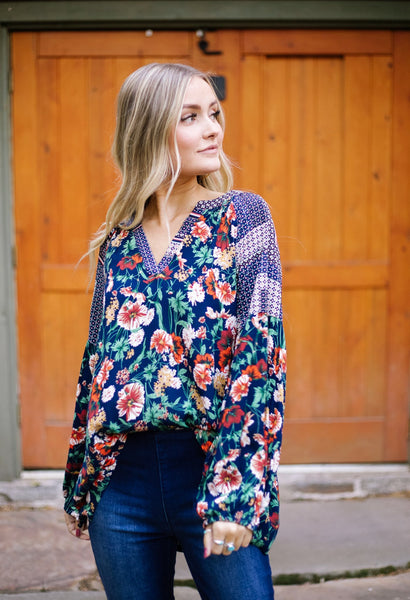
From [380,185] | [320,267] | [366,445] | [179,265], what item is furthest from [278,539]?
[179,265]

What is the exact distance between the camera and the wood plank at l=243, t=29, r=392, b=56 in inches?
141

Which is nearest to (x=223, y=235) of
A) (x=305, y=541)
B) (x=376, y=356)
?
(x=305, y=541)

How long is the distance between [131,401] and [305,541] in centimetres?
211

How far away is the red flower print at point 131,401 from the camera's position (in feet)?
4.44

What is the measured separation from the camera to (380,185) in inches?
145

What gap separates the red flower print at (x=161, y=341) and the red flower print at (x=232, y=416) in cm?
19

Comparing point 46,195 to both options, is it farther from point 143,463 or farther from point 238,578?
point 238,578

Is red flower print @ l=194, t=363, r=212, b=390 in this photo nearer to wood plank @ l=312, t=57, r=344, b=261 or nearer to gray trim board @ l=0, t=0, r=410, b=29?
wood plank @ l=312, t=57, r=344, b=261

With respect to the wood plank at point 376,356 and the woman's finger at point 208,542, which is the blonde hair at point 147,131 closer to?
the woman's finger at point 208,542

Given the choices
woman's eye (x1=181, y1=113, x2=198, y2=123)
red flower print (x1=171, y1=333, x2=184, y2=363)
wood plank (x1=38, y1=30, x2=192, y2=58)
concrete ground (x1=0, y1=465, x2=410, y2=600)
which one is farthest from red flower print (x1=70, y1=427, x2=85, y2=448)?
wood plank (x1=38, y1=30, x2=192, y2=58)

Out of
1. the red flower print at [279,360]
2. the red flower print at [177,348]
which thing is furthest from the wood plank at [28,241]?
the red flower print at [279,360]

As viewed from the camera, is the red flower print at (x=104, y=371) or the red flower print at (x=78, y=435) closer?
the red flower print at (x=104, y=371)

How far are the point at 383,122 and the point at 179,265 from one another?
263 cm

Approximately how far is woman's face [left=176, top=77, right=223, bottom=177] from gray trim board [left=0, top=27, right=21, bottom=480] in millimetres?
2342
